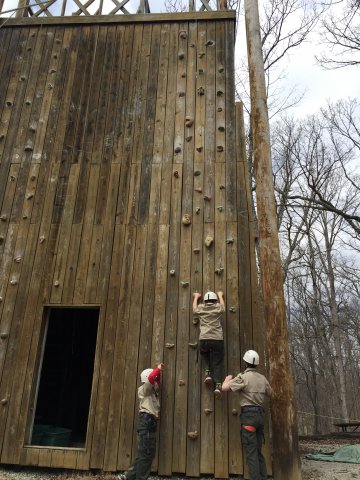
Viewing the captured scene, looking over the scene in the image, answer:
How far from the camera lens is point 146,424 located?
4.78 meters

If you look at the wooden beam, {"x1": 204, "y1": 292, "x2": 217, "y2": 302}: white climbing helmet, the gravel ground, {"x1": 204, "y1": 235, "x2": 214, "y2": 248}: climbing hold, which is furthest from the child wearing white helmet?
{"x1": 204, "y1": 235, "x2": 214, "y2": 248}: climbing hold

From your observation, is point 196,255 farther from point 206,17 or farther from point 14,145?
point 206,17

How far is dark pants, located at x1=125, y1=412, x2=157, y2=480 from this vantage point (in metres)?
4.59

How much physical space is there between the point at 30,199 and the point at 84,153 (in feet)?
3.84

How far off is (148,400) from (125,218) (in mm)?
2701

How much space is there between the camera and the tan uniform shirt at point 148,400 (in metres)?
4.87

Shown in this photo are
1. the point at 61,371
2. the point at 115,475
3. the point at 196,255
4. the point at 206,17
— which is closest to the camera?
the point at 115,475

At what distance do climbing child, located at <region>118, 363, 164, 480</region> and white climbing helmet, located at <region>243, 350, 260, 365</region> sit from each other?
107cm

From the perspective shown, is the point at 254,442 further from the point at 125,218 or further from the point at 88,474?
the point at 125,218

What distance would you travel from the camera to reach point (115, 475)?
4.88 m

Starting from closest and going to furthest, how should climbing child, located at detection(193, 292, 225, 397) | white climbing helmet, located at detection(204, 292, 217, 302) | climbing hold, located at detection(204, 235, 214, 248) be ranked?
climbing child, located at detection(193, 292, 225, 397) < white climbing helmet, located at detection(204, 292, 217, 302) < climbing hold, located at detection(204, 235, 214, 248)

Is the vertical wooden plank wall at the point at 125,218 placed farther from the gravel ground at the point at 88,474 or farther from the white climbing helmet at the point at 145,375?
the white climbing helmet at the point at 145,375

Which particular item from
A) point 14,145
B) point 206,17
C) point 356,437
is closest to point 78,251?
point 14,145

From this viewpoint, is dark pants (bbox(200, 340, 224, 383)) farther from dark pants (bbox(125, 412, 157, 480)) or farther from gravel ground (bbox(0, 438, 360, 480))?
gravel ground (bbox(0, 438, 360, 480))
